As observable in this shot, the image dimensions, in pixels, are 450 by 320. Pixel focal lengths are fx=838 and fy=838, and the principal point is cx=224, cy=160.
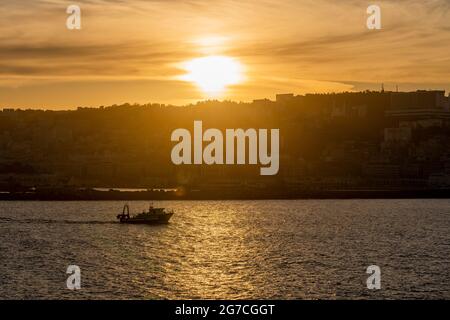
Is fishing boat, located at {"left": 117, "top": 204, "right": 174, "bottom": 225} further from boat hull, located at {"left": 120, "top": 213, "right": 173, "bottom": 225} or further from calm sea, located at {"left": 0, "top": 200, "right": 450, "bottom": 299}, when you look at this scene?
calm sea, located at {"left": 0, "top": 200, "right": 450, "bottom": 299}

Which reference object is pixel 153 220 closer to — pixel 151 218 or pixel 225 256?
pixel 151 218

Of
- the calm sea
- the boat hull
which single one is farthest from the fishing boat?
the calm sea

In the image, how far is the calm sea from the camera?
185 feet

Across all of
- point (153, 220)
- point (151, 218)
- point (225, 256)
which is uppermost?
point (151, 218)

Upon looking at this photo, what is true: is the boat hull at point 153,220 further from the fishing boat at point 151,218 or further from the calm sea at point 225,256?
the calm sea at point 225,256

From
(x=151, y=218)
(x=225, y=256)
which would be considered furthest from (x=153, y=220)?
(x=225, y=256)

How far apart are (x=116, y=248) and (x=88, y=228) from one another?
983 inches

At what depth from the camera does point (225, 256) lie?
76.9m

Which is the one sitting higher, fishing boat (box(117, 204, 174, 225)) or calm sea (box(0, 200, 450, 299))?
fishing boat (box(117, 204, 174, 225))

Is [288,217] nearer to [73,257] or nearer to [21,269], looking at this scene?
[73,257]

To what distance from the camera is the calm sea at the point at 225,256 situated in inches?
2218
